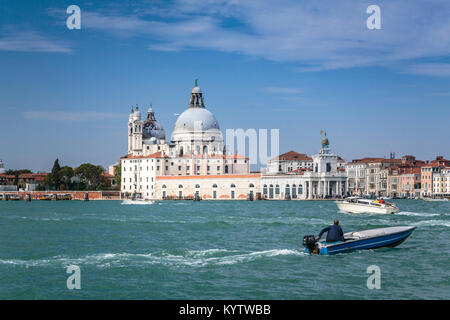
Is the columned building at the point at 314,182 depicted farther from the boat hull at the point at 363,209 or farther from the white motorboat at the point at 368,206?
the white motorboat at the point at 368,206

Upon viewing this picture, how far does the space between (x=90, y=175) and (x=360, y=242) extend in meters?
77.4

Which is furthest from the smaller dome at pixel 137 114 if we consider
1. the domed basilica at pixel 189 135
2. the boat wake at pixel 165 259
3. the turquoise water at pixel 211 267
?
the boat wake at pixel 165 259

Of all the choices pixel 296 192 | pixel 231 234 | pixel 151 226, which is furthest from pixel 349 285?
pixel 296 192

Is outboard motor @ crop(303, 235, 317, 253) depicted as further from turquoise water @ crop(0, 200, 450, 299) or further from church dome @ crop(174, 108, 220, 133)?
church dome @ crop(174, 108, 220, 133)

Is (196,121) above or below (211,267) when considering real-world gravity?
above

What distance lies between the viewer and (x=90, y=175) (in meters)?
92.2

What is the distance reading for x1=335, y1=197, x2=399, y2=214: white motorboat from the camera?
3731cm

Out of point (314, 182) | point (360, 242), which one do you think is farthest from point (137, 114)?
point (360, 242)

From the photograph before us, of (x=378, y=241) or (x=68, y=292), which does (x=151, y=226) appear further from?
(x=68, y=292)

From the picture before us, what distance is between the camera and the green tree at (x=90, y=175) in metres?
92.2

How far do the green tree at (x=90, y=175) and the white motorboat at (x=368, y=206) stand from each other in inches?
2232

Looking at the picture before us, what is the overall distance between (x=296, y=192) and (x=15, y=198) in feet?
118

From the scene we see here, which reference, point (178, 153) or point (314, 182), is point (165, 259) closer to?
point (314, 182)

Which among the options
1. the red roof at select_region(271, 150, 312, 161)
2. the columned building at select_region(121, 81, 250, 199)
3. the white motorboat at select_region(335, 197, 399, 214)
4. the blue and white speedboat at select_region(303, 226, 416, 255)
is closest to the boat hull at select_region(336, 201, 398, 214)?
the white motorboat at select_region(335, 197, 399, 214)
